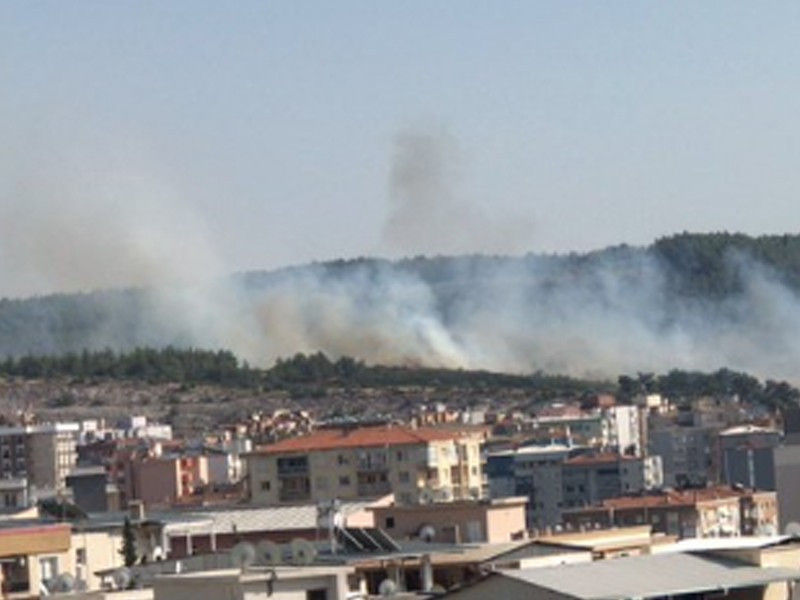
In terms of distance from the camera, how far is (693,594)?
27438mm

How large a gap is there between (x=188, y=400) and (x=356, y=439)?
3183 inches

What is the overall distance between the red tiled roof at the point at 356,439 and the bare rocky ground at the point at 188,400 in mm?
66295

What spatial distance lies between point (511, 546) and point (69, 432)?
88072 mm

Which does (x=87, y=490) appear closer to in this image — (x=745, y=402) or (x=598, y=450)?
(x=598, y=450)

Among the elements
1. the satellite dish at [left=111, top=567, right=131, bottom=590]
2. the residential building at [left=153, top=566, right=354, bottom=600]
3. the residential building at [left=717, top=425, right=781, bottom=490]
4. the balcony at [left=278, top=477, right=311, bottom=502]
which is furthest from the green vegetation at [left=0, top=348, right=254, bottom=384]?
the residential building at [left=153, top=566, right=354, bottom=600]

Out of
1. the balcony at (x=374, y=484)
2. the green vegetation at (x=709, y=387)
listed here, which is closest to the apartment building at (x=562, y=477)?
the balcony at (x=374, y=484)

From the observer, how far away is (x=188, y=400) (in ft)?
541

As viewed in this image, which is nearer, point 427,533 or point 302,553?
point 302,553

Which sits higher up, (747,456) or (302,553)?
(747,456)

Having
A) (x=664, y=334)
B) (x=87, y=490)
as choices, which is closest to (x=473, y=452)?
(x=87, y=490)

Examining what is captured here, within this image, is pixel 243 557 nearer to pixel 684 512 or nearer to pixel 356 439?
pixel 684 512

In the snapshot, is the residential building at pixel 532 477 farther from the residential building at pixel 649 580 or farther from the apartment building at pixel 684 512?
the residential building at pixel 649 580

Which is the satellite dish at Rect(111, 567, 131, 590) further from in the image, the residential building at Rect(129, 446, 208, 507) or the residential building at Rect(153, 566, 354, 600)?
the residential building at Rect(129, 446, 208, 507)

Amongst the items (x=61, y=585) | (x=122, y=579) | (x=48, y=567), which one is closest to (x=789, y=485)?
(x=48, y=567)
